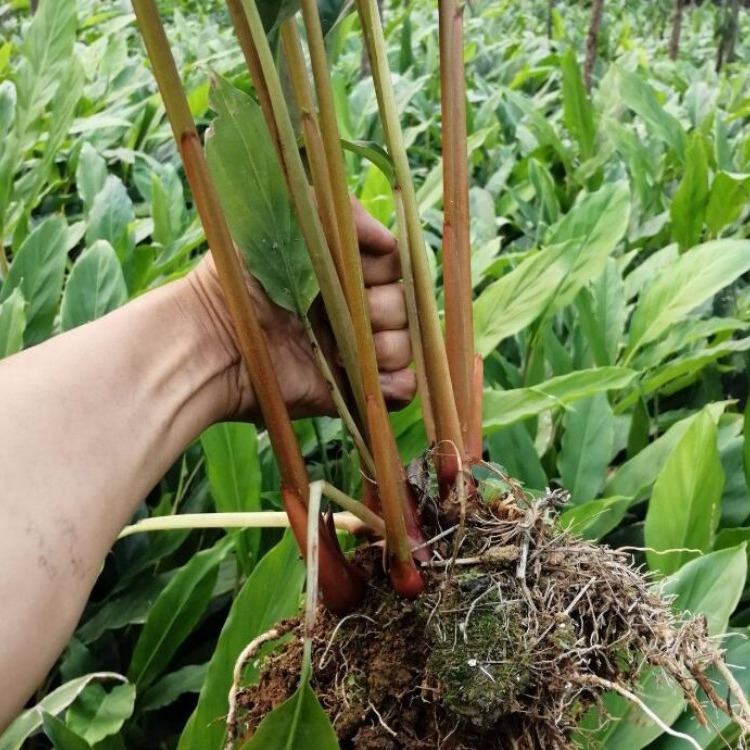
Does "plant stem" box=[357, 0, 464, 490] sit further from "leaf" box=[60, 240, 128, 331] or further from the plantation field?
"leaf" box=[60, 240, 128, 331]

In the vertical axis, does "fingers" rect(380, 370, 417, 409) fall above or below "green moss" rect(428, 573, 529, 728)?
above

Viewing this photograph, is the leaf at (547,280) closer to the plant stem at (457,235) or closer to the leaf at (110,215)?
the plant stem at (457,235)

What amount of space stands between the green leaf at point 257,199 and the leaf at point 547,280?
0.42 meters

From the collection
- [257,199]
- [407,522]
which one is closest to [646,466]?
[407,522]

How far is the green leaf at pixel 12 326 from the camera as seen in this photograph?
1040 millimetres

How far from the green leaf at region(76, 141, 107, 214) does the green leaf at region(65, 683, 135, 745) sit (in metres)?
0.99

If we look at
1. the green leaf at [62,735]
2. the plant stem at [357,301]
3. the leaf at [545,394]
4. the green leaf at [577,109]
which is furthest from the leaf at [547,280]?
the green leaf at [577,109]

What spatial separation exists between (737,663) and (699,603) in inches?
2.3

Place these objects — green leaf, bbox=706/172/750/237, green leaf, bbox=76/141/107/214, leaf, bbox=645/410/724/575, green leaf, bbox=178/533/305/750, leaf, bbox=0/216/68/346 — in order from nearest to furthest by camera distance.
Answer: green leaf, bbox=178/533/305/750 → leaf, bbox=645/410/724/575 → leaf, bbox=0/216/68/346 → green leaf, bbox=706/172/750/237 → green leaf, bbox=76/141/107/214

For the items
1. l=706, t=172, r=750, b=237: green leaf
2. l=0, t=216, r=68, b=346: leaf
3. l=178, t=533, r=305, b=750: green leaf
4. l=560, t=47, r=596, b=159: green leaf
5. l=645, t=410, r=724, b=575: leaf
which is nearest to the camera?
l=178, t=533, r=305, b=750: green leaf

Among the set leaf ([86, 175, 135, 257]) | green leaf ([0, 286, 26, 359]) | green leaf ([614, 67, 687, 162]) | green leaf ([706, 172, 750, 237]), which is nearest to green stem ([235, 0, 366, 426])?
green leaf ([0, 286, 26, 359])

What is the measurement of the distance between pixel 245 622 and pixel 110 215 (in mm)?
926

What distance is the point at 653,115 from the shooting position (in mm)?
1858

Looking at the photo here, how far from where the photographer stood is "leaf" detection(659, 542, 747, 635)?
2.48 ft
